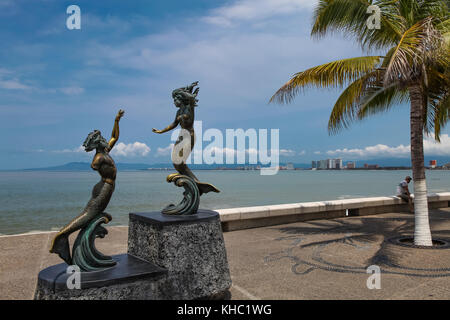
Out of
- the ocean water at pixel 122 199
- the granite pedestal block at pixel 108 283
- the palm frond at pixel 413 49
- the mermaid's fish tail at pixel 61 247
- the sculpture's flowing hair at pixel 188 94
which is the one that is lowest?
the ocean water at pixel 122 199

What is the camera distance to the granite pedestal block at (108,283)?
394 cm

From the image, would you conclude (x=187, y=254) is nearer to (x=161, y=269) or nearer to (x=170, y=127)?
(x=161, y=269)

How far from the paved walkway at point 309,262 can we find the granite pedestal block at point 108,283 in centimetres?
143

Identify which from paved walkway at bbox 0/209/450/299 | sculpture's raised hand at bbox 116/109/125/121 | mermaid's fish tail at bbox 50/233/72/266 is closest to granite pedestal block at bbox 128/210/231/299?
paved walkway at bbox 0/209/450/299

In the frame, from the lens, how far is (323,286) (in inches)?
221

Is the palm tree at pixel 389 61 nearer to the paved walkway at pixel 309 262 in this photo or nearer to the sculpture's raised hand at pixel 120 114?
the paved walkway at pixel 309 262

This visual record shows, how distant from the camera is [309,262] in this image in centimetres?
696

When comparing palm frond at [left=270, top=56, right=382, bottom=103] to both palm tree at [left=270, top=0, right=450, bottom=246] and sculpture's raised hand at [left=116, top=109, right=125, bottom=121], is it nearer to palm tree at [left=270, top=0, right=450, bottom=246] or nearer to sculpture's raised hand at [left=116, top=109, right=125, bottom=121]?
palm tree at [left=270, top=0, right=450, bottom=246]

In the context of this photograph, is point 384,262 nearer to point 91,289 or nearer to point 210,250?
point 210,250

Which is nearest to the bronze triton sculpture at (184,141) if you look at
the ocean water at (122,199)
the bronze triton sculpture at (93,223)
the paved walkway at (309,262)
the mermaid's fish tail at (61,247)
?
the bronze triton sculpture at (93,223)

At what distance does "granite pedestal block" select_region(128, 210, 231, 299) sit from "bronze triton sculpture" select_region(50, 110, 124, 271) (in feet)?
2.06

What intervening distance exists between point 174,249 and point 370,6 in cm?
744

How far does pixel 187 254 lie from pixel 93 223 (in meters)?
1.34

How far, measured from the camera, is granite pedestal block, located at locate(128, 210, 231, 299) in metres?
4.67
